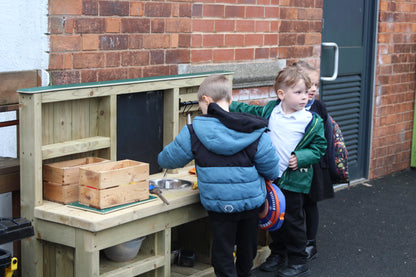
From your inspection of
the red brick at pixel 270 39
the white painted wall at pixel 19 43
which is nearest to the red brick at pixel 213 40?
the red brick at pixel 270 39

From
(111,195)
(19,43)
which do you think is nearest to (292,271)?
(111,195)

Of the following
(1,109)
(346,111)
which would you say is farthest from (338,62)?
(1,109)

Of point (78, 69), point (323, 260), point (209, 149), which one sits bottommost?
point (323, 260)

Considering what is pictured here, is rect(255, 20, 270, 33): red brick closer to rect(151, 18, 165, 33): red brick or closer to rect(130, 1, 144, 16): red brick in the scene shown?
rect(151, 18, 165, 33): red brick

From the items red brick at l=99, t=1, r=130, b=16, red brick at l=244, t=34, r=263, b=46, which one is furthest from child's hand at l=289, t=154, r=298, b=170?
red brick at l=244, t=34, r=263, b=46

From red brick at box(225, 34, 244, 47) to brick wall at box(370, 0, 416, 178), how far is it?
251 cm

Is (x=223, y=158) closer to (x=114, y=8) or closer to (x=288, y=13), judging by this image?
(x=114, y=8)

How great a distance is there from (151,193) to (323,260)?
5.60 ft

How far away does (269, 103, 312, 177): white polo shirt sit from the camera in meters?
4.64

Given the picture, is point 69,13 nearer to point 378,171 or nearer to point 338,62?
point 338,62

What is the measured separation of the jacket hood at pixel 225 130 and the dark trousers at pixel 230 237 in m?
0.42

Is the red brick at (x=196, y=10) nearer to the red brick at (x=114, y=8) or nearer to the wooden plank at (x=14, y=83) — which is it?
the red brick at (x=114, y=8)

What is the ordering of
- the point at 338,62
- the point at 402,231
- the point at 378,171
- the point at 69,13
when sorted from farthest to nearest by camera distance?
the point at 378,171, the point at 338,62, the point at 402,231, the point at 69,13

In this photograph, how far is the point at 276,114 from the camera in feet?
15.5
